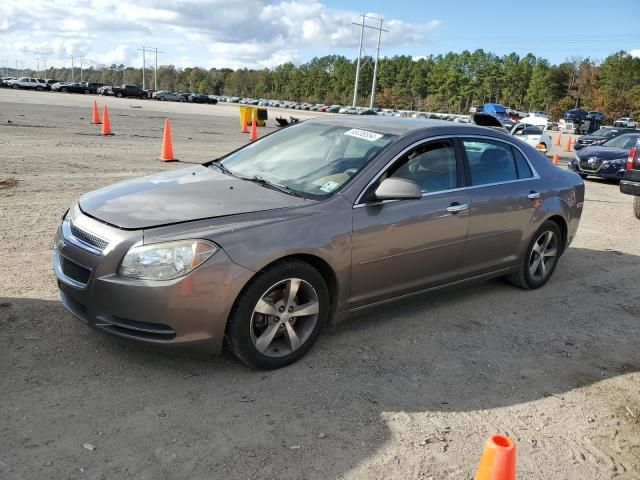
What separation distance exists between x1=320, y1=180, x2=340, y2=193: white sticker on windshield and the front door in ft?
0.72

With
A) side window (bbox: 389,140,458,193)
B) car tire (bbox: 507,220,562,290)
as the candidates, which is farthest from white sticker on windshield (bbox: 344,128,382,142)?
car tire (bbox: 507,220,562,290)

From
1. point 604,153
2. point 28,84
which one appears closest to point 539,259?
point 604,153

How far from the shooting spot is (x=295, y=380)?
3.64 m

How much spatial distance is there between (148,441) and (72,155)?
1101 centimetres

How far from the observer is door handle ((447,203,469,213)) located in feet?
14.9

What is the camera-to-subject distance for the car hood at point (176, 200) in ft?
11.6

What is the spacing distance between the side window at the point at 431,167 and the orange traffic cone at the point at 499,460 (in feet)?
7.87

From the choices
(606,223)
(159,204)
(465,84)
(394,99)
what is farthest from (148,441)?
(394,99)

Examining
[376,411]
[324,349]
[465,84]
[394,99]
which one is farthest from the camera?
[394,99]

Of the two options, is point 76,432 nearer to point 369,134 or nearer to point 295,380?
point 295,380

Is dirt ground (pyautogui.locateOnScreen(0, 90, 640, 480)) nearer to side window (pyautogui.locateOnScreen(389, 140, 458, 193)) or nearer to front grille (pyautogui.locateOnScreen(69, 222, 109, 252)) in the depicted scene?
front grille (pyautogui.locateOnScreen(69, 222, 109, 252))

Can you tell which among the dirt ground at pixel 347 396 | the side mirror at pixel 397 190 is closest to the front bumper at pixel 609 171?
the dirt ground at pixel 347 396

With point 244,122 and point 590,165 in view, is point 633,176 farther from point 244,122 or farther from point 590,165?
point 244,122

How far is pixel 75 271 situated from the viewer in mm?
3541
